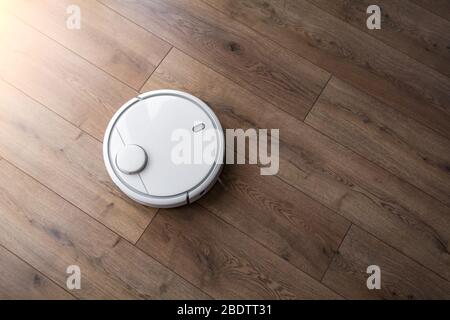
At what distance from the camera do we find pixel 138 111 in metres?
1.31

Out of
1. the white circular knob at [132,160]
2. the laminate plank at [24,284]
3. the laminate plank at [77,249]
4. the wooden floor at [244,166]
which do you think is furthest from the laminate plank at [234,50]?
the laminate plank at [24,284]

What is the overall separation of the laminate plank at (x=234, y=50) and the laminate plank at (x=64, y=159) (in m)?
0.41

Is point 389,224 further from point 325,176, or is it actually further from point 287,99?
point 287,99

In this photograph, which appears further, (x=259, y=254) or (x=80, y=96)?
(x=80, y=96)

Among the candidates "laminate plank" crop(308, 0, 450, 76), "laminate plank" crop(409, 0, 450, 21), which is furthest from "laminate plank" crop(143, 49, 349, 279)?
"laminate plank" crop(409, 0, 450, 21)

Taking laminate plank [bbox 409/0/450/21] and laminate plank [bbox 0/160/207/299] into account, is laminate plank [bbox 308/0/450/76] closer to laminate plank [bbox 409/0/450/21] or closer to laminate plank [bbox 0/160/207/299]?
laminate plank [bbox 409/0/450/21]

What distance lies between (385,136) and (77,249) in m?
0.93

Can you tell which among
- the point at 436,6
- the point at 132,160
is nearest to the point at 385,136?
the point at 436,6

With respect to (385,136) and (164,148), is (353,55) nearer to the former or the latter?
(385,136)

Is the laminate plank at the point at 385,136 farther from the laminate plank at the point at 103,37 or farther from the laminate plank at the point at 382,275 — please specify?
the laminate plank at the point at 103,37

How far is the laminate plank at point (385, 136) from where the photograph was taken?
135 centimetres
